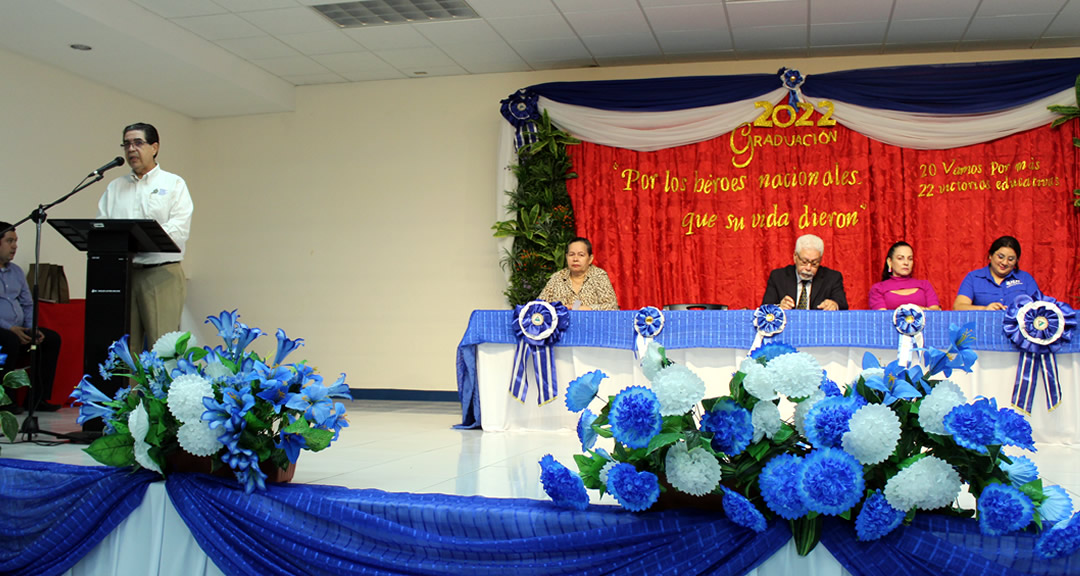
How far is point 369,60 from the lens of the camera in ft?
21.1

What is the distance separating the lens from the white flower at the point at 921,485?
140 centimetres

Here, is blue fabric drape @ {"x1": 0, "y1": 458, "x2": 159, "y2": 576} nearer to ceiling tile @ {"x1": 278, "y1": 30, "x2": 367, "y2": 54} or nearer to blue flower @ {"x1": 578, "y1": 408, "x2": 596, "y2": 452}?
blue flower @ {"x1": 578, "y1": 408, "x2": 596, "y2": 452}

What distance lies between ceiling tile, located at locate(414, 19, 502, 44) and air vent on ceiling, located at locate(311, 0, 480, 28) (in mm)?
89

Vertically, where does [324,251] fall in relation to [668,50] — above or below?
below

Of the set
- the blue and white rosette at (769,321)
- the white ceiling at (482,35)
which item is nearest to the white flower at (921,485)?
the blue and white rosette at (769,321)

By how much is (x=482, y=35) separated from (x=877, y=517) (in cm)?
496

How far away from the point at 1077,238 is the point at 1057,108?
0.84 m

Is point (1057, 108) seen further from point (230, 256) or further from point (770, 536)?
point (230, 256)

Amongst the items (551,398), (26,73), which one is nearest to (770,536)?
(551,398)

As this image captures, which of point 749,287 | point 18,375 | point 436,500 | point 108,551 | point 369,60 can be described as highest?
point 369,60

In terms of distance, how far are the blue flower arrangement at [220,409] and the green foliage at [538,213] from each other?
414 cm

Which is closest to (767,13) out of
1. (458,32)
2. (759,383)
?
(458,32)

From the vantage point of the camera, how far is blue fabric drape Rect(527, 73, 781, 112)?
19.6 ft

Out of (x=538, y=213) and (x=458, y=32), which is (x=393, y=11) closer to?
(x=458, y=32)
